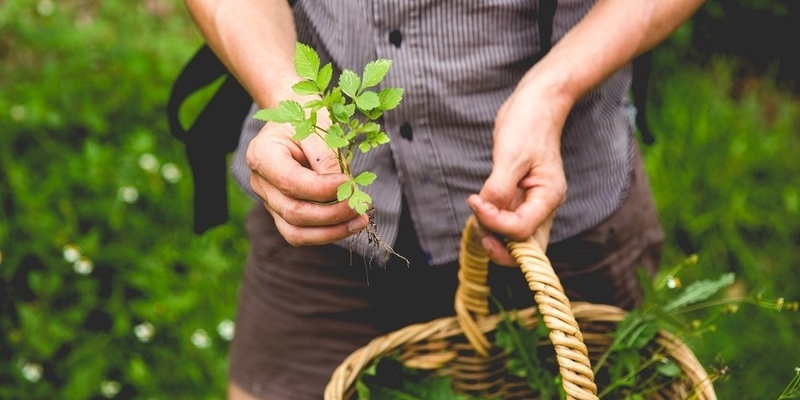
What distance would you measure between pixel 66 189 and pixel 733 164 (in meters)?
2.08

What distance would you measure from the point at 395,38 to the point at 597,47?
10.9 inches

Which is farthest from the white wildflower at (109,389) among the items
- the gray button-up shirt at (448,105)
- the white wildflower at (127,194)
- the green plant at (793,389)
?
the green plant at (793,389)

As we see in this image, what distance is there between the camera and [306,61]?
907mm

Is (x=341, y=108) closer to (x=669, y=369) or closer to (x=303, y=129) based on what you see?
(x=303, y=129)

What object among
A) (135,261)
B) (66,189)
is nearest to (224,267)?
(135,261)

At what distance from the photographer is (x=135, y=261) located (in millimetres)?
2455

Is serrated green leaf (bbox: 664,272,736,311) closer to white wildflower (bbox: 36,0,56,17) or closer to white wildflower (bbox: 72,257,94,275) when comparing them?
white wildflower (bbox: 72,257,94,275)

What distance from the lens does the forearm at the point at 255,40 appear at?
1147mm

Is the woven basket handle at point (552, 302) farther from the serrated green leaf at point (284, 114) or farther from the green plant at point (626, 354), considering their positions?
the serrated green leaf at point (284, 114)

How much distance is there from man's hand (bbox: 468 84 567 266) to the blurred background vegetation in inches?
46.0

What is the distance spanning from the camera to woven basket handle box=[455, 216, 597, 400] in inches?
37.8

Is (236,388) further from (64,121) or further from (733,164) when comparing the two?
(733,164)

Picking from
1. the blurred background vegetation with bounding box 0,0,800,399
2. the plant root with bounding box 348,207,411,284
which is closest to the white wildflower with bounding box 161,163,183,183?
the blurred background vegetation with bounding box 0,0,800,399

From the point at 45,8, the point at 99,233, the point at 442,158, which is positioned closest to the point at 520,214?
the point at 442,158
